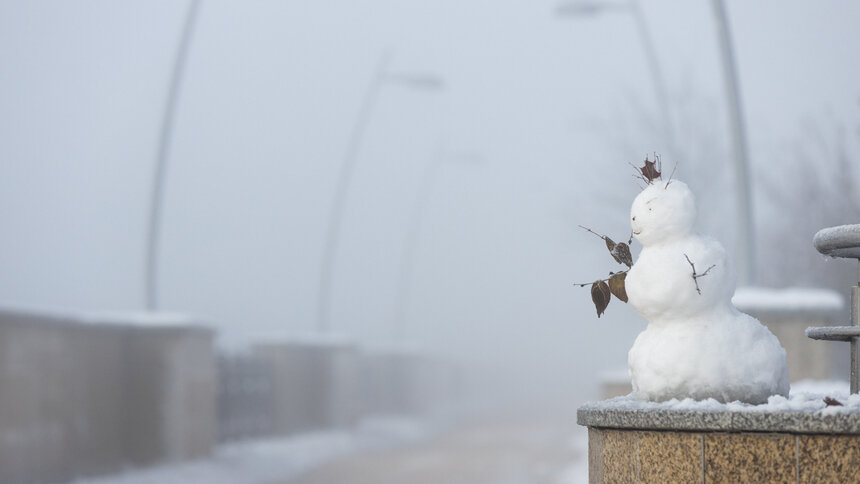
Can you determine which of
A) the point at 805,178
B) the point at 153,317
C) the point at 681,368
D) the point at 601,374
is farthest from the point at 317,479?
the point at 805,178

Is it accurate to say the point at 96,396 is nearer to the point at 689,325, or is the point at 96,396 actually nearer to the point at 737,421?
the point at 689,325

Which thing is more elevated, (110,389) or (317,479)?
(110,389)

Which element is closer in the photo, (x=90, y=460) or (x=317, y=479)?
(x=90, y=460)

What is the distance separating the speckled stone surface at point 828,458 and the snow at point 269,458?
422 inches

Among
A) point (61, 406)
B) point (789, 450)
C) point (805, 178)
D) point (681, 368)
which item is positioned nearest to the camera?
point (789, 450)

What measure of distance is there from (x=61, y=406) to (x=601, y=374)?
8.93 metres

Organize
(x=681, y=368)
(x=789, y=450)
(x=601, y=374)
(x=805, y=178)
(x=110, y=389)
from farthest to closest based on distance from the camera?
(x=805, y=178) → (x=601, y=374) → (x=110, y=389) → (x=681, y=368) → (x=789, y=450)

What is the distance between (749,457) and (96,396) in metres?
11.3

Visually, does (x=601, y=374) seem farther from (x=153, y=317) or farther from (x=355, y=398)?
(x=355, y=398)

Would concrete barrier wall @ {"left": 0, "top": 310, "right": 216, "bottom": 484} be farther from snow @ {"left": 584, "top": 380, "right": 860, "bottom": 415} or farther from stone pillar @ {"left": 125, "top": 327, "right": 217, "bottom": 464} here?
snow @ {"left": 584, "top": 380, "right": 860, "bottom": 415}

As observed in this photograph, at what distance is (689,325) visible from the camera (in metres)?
5.16

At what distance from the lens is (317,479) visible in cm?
1559

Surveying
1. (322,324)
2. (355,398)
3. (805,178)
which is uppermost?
(805,178)

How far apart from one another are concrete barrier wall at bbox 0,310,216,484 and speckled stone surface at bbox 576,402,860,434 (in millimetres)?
8722
